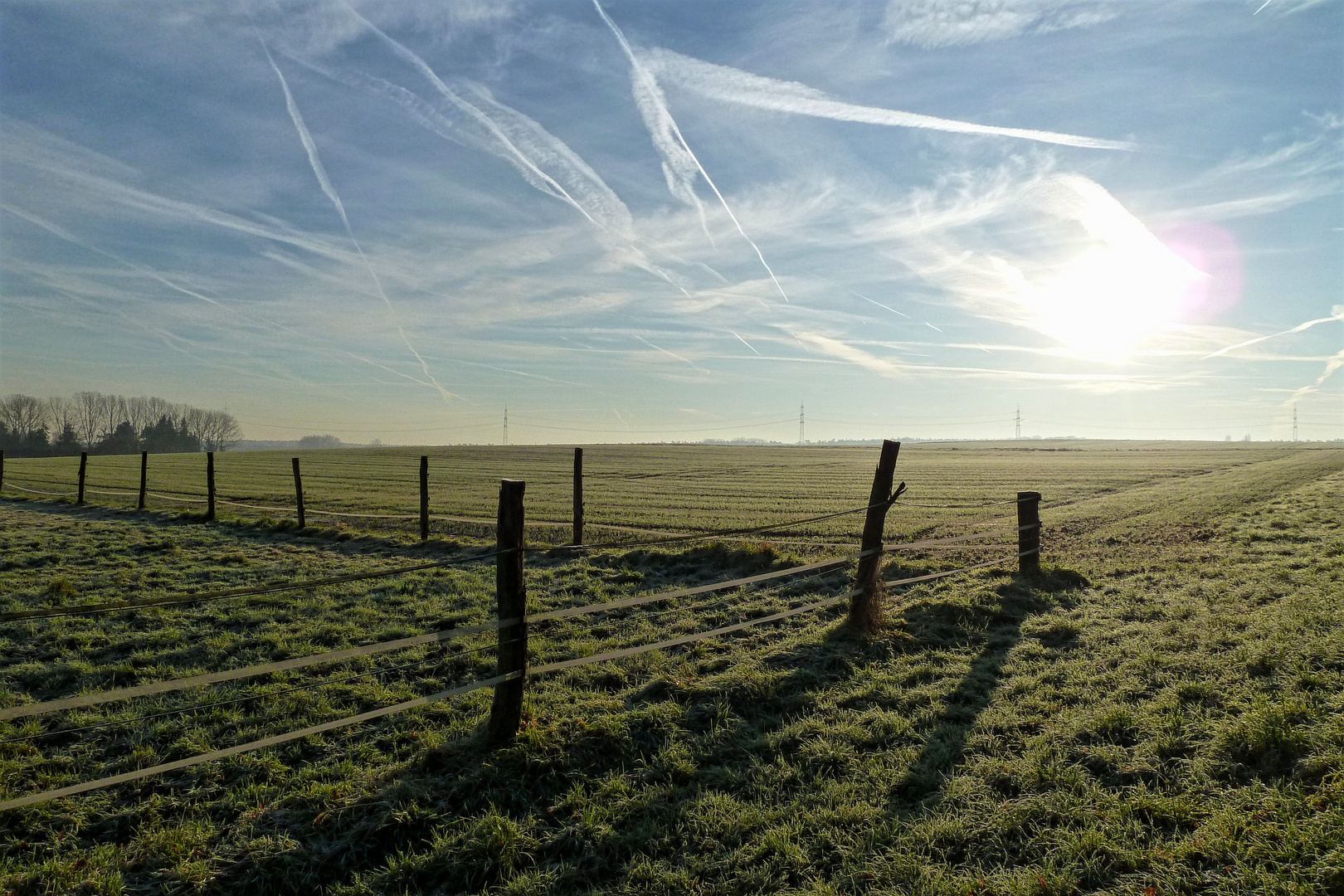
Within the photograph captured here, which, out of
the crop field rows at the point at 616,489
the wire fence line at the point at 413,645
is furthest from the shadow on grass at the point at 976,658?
the crop field rows at the point at 616,489

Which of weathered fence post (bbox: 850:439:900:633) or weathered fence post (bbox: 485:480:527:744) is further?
weathered fence post (bbox: 850:439:900:633)

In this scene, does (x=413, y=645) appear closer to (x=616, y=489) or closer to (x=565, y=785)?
(x=565, y=785)

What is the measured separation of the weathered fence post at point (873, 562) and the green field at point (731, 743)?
0.38 meters

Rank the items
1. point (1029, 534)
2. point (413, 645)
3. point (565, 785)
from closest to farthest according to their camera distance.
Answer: point (565, 785) → point (413, 645) → point (1029, 534)

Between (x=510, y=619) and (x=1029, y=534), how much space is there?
8905 mm

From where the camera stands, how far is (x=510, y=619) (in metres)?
5.58

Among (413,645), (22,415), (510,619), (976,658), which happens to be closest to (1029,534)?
(976,658)

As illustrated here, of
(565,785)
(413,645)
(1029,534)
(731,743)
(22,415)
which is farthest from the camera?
(22,415)

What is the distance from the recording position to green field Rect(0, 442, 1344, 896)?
4008 millimetres

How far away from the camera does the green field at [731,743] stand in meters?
4.01

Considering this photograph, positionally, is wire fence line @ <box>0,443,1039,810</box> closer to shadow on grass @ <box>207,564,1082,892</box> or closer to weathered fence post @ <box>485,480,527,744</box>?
weathered fence post @ <box>485,480,527,744</box>

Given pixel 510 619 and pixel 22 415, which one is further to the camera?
pixel 22 415

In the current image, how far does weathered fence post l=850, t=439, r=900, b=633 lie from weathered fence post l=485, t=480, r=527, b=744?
4423 mm

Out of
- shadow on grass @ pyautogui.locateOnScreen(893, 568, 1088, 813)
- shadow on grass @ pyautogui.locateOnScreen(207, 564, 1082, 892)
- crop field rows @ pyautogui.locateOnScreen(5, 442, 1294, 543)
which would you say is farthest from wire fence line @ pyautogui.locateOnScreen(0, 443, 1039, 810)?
crop field rows @ pyautogui.locateOnScreen(5, 442, 1294, 543)
